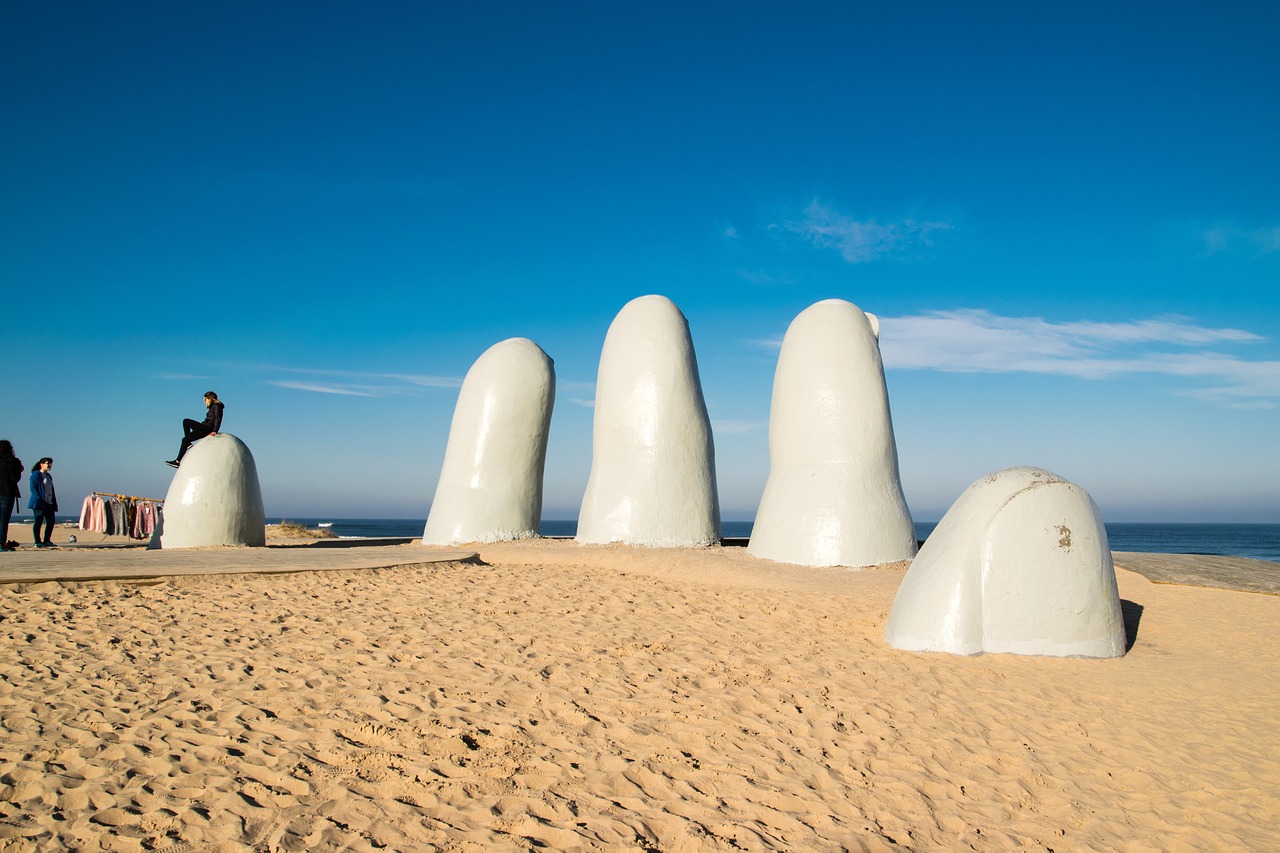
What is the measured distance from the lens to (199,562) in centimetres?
839

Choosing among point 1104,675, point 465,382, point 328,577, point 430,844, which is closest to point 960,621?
point 1104,675

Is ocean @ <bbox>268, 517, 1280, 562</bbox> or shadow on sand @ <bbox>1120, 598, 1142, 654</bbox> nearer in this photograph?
shadow on sand @ <bbox>1120, 598, 1142, 654</bbox>

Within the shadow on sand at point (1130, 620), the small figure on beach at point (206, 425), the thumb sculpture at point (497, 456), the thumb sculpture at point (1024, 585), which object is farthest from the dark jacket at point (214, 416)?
the shadow on sand at point (1130, 620)

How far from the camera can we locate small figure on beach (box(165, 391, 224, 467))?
1192 cm

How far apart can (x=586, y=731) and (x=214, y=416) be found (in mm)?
10168

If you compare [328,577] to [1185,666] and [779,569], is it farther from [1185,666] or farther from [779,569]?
[1185,666]

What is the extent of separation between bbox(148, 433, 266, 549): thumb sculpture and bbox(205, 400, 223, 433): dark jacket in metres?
0.49

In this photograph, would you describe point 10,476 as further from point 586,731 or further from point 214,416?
point 586,731

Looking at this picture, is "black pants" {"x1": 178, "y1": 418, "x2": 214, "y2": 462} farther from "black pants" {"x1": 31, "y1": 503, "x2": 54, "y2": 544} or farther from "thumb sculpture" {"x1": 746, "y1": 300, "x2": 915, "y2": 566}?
"thumb sculpture" {"x1": 746, "y1": 300, "x2": 915, "y2": 566}

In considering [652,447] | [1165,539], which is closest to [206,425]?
[652,447]

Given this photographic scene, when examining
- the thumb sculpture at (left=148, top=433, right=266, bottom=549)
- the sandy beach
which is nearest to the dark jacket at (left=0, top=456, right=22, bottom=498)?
the thumb sculpture at (left=148, top=433, right=266, bottom=549)

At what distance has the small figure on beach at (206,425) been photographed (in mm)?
11922

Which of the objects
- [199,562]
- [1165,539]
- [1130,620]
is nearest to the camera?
[1130,620]

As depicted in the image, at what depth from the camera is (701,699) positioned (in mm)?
4734
